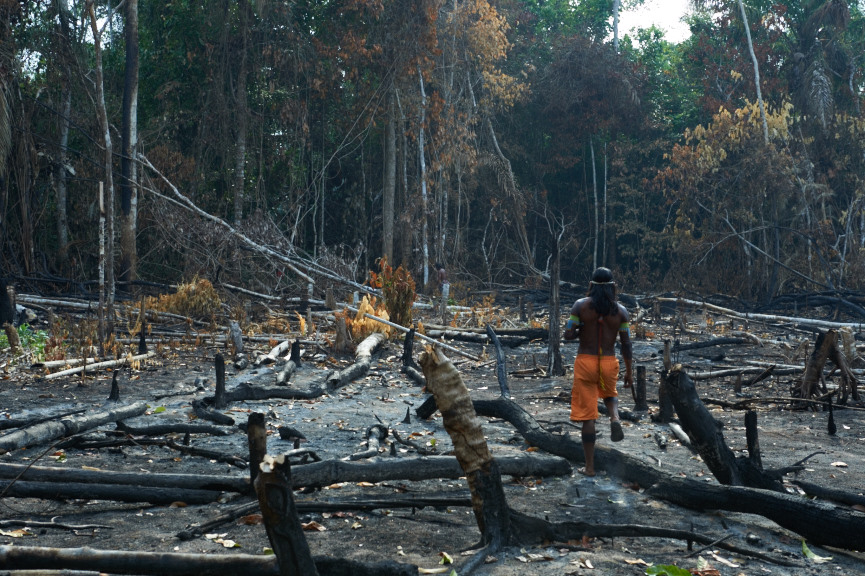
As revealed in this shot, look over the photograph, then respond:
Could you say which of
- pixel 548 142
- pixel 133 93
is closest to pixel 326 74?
pixel 133 93

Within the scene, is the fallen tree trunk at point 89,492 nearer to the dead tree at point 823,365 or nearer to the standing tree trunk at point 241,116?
the dead tree at point 823,365

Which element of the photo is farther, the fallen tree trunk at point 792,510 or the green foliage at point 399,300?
the green foliage at point 399,300

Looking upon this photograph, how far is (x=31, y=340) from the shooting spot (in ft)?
36.4

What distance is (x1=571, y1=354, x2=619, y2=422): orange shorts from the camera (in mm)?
5844

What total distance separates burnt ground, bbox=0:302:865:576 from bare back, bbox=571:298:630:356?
2.70 ft

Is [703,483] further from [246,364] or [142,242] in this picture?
[142,242]

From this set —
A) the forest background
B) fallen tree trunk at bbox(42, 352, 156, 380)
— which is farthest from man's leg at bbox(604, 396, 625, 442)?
→ the forest background

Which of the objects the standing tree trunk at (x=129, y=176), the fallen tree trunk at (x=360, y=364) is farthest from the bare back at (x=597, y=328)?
the standing tree trunk at (x=129, y=176)

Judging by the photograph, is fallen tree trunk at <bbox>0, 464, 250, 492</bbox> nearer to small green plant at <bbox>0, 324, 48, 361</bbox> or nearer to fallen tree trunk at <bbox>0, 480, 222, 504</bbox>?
fallen tree trunk at <bbox>0, 480, 222, 504</bbox>

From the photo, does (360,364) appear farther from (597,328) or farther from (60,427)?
(597,328)

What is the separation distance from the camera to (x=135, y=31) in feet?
54.4

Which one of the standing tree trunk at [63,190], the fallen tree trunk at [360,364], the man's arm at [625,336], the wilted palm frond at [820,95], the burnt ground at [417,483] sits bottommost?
the burnt ground at [417,483]

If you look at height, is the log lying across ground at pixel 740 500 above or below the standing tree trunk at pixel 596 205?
below

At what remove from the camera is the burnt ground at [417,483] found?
13.4ft
